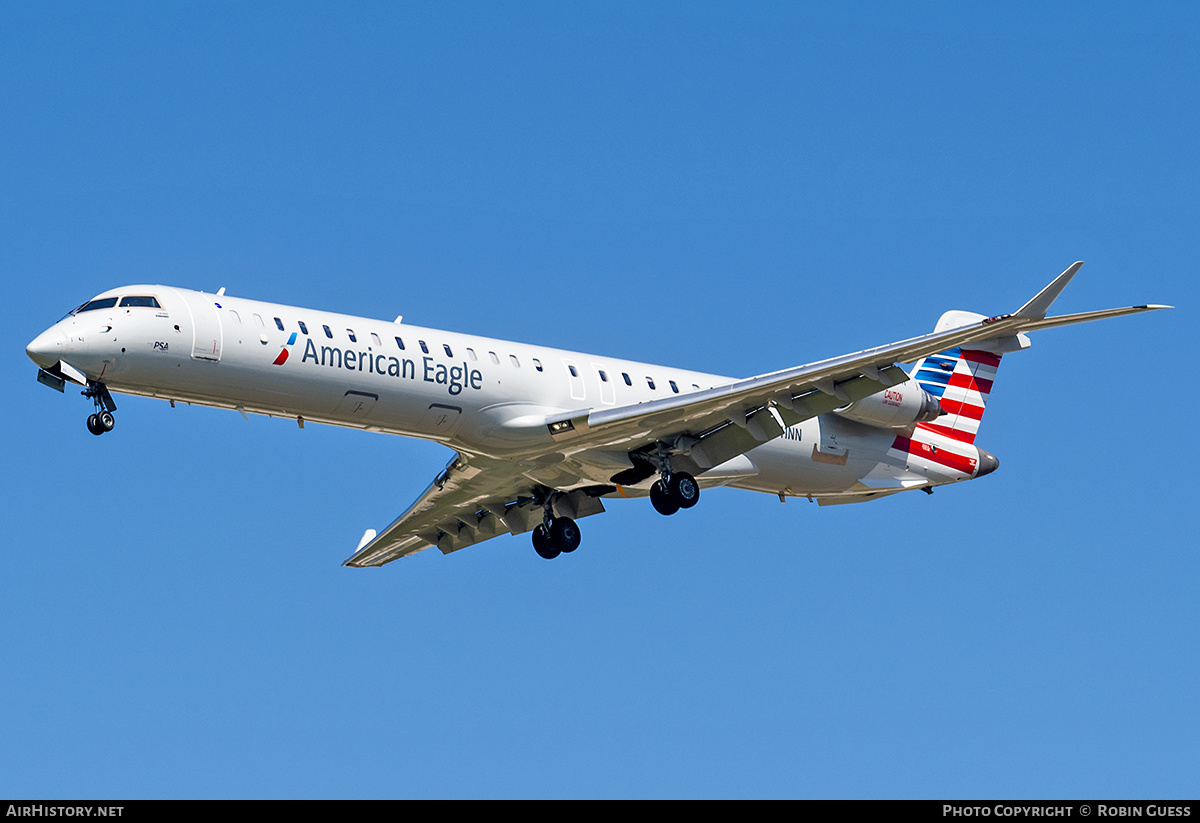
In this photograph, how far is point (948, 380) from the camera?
30984 mm

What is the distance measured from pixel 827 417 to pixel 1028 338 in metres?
4.02

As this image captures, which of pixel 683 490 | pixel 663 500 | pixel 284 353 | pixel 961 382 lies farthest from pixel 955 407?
pixel 284 353

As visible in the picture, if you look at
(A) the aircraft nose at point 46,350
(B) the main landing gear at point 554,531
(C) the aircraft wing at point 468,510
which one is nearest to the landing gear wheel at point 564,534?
(B) the main landing gear at point 554,531

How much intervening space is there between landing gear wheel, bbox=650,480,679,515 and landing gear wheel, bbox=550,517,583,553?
2380 mm

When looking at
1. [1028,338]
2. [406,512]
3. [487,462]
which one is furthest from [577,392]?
[1028,338]

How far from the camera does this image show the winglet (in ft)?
71.6

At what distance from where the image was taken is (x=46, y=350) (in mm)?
21375

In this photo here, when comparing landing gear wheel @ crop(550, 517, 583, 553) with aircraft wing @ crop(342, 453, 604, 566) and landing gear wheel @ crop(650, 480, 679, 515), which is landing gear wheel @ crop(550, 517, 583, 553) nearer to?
aircraft wing @ crop(342, 453, 604, 566)

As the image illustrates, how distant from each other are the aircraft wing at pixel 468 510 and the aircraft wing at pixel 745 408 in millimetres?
1896

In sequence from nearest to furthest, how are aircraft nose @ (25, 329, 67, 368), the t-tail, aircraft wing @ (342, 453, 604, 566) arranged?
aircraft nose @ (25, 329, 67, 368) < aircraft wing @ (342, 453, 604, 566) < the t-tail

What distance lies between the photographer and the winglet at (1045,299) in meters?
21.8

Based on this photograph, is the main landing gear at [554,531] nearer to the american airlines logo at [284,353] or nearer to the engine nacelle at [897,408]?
the engine nacelle at [897,408]

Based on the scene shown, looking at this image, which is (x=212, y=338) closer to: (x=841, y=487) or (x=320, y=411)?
(x=320, y=411)

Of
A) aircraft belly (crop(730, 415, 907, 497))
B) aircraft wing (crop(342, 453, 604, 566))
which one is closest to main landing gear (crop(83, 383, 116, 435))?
aircraft wing (crop(342, 453, 604, 566))
